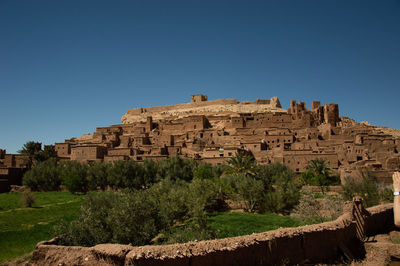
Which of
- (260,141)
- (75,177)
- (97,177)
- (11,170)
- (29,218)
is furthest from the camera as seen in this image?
(260,141)

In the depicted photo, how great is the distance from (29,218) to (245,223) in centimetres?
1419

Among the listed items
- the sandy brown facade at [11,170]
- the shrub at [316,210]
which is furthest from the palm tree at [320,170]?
the sandy brown facade at [11,170]

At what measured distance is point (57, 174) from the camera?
113ft

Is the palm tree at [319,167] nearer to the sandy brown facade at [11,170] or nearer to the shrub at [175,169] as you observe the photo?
the shrub at [175,169]

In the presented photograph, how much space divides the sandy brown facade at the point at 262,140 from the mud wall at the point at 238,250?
69.1 feet

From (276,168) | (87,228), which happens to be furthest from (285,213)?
(87,228)

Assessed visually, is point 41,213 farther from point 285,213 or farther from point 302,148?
point 302,148

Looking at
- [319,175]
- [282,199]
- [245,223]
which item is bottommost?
[245,223]

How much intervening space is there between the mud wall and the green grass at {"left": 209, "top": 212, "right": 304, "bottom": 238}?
7.40m

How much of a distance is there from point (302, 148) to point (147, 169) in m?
18.4

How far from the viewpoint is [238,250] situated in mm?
7824

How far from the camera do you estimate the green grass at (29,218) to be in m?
15.4

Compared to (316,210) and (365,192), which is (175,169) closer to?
(316,210)

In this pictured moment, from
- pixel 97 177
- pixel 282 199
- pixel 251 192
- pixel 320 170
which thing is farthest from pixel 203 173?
pixel 320 170
